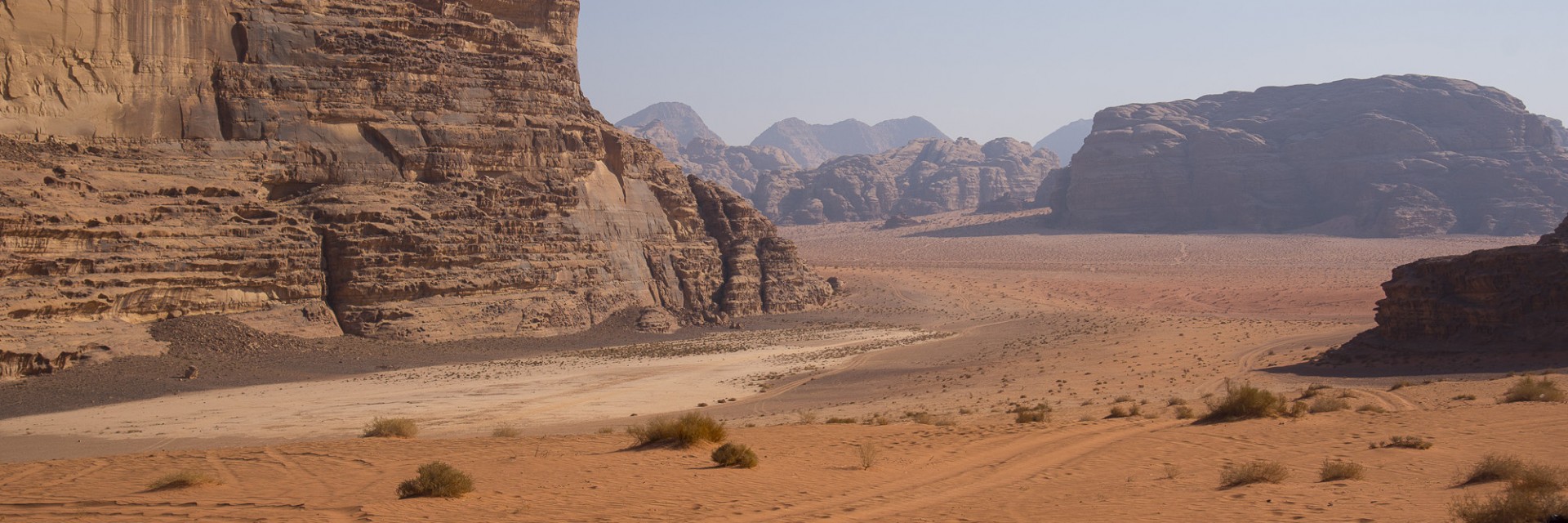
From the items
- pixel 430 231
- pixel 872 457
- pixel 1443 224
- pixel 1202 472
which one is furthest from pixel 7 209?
pixel 1443 224

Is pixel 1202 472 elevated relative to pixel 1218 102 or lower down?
lower down

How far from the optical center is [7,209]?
24.8 meters

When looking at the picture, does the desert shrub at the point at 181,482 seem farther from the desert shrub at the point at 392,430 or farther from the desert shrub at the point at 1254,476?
the desert shrub at the point at 1254,476

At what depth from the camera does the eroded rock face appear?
1042 inches

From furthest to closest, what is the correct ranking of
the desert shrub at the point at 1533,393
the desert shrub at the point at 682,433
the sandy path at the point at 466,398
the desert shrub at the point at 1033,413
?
the sandy path at the point at 466,398 < the desert shrub at the point at 1033,413 < the desert shrub at the point at 1533,393 < the desert shrub at the point at 682,433

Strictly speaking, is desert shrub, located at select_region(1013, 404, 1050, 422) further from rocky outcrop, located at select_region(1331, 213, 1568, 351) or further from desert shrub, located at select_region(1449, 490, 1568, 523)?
rocky outcrop, located at select_region(1331, 213, 1568, 351)

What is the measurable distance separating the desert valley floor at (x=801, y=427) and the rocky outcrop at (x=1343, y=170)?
5465cm

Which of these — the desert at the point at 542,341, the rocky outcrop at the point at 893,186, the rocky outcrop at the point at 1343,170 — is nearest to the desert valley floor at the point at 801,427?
the desert at the point at 542,341

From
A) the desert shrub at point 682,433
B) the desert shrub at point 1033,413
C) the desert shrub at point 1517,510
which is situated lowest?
the desert shrub at point 1033,413

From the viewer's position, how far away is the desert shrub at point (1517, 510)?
7637 mm

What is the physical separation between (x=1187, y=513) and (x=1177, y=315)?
38751 mm

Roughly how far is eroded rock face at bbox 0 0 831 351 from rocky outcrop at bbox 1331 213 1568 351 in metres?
23.0

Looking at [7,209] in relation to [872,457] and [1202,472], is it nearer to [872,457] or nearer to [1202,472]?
[872,457]

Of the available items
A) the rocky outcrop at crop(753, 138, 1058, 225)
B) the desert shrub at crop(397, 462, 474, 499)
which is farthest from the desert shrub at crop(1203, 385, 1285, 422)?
the rocky outcrop at crop(753, 138, 1058, 225)
